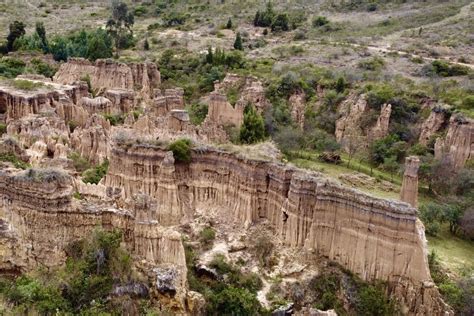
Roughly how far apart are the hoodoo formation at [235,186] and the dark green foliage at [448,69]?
6.9 inches

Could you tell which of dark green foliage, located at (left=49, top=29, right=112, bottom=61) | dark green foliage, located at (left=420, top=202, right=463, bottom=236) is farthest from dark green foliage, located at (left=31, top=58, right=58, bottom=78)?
dark green foliage, located at (left=420, top=202, right=463, bottom=236)

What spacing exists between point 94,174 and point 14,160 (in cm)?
396

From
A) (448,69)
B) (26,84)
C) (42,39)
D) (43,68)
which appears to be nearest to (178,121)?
(26,84)

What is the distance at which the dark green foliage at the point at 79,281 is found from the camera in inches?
762

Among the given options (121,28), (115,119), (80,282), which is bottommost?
(80,282)

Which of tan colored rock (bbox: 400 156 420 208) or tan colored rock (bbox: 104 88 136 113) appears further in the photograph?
Answer: tan colored rock (bbox: 104 88 136 113)

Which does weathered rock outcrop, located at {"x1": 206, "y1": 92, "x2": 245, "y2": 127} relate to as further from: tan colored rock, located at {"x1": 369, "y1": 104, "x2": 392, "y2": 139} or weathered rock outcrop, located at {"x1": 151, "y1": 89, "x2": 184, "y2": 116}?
tan colored rock, located at {"x1": 369, "y1": 104, "x2": 392, "y2": 139}

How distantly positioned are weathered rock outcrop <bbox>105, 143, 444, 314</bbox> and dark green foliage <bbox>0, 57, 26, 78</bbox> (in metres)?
32.4

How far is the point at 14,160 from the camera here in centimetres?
2858

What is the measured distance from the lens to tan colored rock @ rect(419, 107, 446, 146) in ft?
146

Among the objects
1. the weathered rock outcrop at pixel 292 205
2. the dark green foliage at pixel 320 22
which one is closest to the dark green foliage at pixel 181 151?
the weathered rock outcrop at pixel 292 205

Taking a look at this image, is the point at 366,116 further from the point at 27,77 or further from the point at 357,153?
the point at 27,77

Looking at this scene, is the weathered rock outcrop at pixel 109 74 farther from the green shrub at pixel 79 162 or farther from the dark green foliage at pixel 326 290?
the dark green foliage at pixel 326 290

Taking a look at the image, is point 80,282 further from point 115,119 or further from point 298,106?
point 298,106
